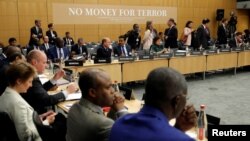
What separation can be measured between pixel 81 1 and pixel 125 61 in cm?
567

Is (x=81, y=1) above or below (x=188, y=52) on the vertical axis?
above

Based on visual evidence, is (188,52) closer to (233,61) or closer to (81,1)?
(233,61)

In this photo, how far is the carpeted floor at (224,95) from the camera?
521 centimetres

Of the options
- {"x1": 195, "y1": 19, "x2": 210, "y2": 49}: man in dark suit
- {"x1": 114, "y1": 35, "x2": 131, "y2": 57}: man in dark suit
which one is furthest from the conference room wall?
{"x1": 114, "y1": 35, "x2": 131, "y2": 57}: man in dark suit

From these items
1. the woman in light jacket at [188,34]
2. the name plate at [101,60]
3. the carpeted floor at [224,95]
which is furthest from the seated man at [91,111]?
the woman in light jacket at [188,34]

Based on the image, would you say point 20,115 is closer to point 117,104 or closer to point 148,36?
point 117,104

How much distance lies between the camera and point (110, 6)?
1230cm

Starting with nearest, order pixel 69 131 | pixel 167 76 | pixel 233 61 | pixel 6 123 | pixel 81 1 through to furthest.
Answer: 1. pixel 167 76
2. pixel 69 131
3. pixel 6 123
4. pixel 233 61
5. pixel 81 1

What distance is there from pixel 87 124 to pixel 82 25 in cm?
1043

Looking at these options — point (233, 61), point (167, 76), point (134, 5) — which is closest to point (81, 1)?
point (134, 5)

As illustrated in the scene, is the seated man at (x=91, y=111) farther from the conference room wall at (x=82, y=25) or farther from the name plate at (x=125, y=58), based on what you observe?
the conference room wall at (x=82, y=25)

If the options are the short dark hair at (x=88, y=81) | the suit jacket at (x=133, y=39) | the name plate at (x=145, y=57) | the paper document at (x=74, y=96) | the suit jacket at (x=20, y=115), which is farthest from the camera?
the suit jacket at (x=133, y=39)

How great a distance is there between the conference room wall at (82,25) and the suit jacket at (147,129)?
10.3 m

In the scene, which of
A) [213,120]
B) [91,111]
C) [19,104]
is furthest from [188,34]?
[91,111]
